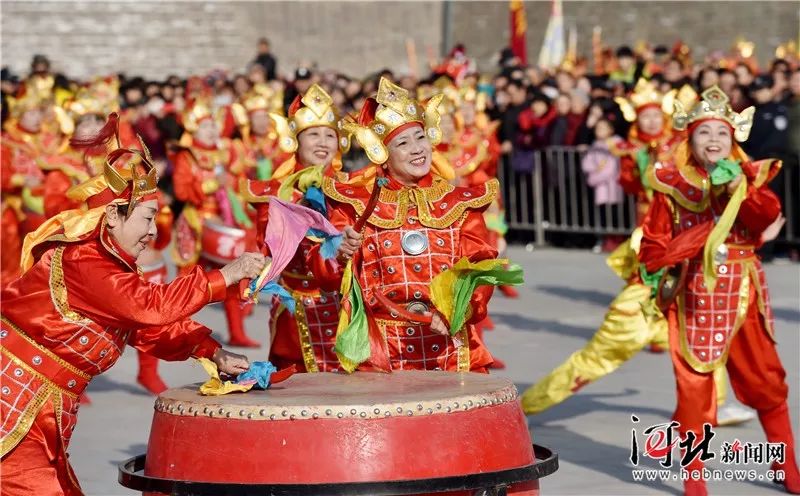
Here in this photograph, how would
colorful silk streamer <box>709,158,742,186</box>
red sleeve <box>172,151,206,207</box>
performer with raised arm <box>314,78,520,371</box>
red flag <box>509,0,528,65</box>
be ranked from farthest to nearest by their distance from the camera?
red flag <box>509,0,528,65</box>, red sleeve <box>172,151,206,207</box>, colorful silk streamer <box>709,158,742,186</box>, performer with raised arm <box>314,78,520,371</box>

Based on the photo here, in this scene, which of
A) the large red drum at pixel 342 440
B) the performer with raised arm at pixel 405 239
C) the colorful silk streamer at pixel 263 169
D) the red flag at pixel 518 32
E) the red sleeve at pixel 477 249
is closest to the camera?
the large red drum at pixel 342 440

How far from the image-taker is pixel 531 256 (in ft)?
54.1

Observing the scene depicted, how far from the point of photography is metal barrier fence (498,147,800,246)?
640 inches

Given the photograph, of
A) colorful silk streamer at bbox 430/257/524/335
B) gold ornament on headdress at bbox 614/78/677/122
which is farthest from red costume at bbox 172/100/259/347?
colorful silk streamer at bbox 430/257/524/335

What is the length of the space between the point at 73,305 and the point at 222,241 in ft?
20.6

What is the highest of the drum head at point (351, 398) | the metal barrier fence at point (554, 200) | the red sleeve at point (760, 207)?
the red sleeve at point (760, 207)

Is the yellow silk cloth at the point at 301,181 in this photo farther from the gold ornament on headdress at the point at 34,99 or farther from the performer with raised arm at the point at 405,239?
the gold ornament on headdress at the point at 34,99

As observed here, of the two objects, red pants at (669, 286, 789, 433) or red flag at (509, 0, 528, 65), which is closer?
red pants at (669, 286, 789, 433)

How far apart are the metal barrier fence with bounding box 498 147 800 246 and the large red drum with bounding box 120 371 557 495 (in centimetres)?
1104

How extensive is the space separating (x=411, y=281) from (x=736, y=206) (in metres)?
1.53

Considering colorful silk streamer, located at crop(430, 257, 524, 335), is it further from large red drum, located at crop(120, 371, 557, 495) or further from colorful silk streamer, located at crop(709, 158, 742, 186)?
colorful silk streamer, located at crop(709, 158, 742, 186)

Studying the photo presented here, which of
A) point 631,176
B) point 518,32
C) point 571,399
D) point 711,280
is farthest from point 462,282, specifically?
point 518,32

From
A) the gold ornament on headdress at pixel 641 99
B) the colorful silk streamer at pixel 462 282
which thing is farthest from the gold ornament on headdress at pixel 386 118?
the gold ornament on headdress at pixel 641 99

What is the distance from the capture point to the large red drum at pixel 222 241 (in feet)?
37.1
